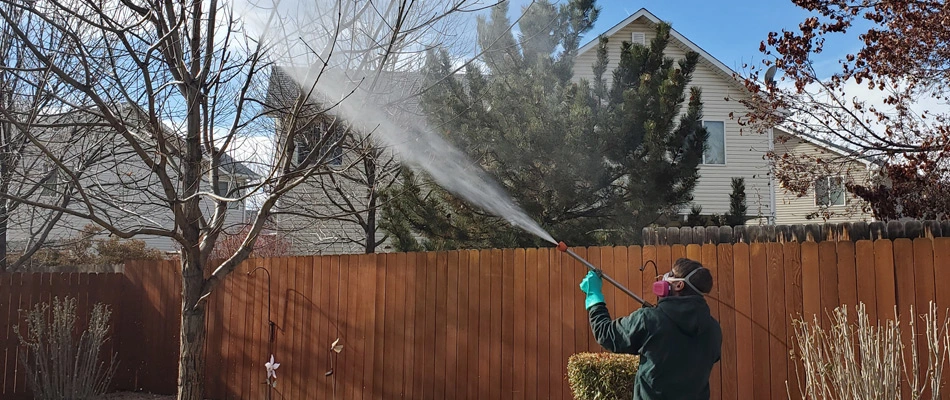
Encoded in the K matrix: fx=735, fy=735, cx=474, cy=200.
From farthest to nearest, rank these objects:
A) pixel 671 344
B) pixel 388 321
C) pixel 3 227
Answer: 1. pixel 3 227
2. pixel 388 321
3. pixel 671 344

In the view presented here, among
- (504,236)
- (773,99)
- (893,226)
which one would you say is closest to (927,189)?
(773,99)

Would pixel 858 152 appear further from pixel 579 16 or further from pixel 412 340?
pixel 412 340

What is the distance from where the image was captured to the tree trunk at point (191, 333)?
21.6 feet

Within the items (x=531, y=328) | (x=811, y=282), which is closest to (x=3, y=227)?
(x=531, y=328)

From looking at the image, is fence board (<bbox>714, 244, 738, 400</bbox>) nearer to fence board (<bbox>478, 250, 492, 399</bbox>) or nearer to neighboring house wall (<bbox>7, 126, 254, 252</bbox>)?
fence board (<bbox>478, 250, 492, 399</bbox>)

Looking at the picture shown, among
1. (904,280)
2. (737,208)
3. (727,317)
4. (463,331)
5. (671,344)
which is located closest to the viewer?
(671,344)

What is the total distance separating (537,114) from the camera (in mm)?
10805

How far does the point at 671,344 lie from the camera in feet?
12.9

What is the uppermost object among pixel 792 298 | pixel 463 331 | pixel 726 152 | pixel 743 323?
pixel 726 152

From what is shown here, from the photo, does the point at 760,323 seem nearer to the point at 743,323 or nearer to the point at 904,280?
the point at 743,323

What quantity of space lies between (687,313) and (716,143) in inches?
661

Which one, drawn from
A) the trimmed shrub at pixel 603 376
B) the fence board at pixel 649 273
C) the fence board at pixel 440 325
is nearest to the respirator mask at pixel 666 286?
the trimmed shrub at pixel 603 376

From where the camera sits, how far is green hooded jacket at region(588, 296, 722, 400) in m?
3.94

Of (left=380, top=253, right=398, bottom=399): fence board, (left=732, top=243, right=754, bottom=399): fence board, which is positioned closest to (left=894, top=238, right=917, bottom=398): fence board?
(left=732, top=243, right=754, bottom=399): fence board
